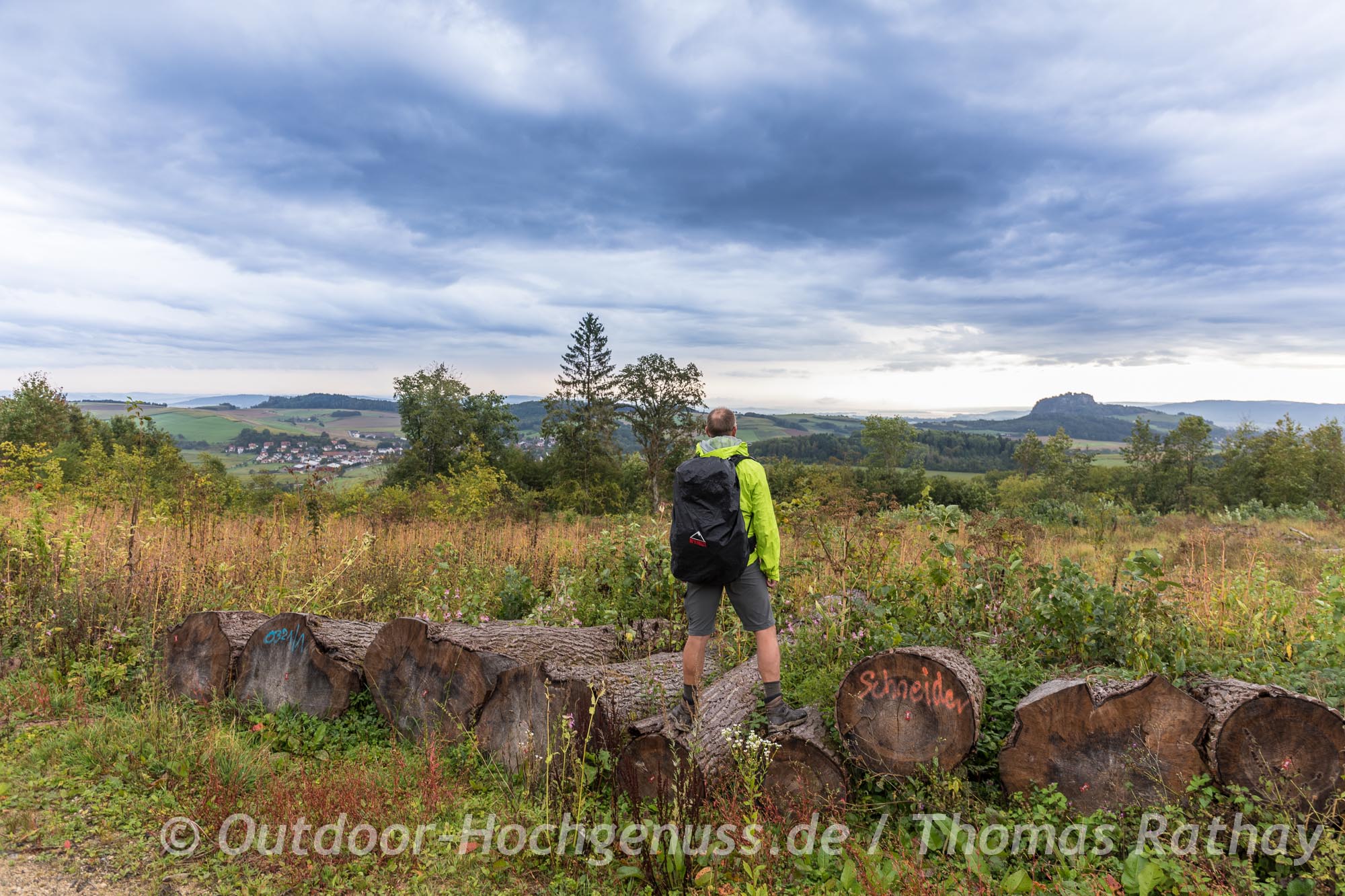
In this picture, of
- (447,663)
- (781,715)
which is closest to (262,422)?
(447,663)

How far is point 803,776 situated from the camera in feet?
12.4

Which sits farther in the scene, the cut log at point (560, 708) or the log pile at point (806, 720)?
the cut log at point (560, 708)

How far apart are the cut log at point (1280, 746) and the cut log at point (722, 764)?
77.6 inches

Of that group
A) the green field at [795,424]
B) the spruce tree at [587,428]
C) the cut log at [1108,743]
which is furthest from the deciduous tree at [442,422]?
the green field at [795,424]

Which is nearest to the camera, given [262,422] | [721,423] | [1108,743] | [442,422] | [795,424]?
[1108,743]

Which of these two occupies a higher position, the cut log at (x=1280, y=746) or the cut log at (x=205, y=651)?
the cut log at (x=1280, y=746)

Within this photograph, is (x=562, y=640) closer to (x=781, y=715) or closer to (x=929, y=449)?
(x=781, y=715)

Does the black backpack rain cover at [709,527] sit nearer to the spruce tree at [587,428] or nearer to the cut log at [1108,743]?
the cut log at [1108,743]

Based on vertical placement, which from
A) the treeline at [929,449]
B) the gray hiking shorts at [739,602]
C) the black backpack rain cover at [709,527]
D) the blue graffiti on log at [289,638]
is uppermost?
the black backpack rain cover at [709,527]

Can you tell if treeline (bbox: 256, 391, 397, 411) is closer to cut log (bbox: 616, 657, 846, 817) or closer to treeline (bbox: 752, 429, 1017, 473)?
treeline (bbox: 752, 429, 1017, 473)

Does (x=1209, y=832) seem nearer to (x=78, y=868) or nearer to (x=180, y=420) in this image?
(x=78, y=868)

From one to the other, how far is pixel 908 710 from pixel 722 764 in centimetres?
117

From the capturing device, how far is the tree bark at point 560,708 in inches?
158

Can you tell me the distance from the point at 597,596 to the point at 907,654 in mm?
3889
